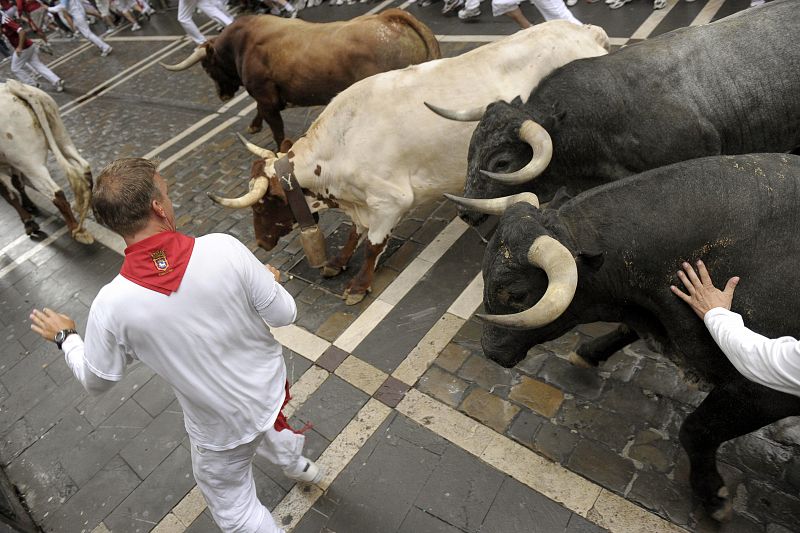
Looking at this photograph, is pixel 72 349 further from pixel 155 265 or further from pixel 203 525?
pixel 203 525

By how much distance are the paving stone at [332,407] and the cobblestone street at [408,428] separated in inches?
0.5

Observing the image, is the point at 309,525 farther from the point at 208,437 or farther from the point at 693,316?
the point at 693,316

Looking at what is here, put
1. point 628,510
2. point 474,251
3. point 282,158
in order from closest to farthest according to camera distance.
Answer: point 628,510 → point 282,158 → point 474,251

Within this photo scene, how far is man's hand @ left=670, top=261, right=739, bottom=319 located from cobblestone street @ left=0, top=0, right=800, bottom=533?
896 mm

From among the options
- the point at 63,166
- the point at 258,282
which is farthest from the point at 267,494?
the point at 63,166

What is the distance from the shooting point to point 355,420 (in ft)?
14.4

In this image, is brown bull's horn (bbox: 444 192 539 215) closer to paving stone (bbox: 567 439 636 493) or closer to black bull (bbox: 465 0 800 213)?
black bull (bbox: 465 0 800 213)

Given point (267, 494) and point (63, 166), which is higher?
point (63, 166)

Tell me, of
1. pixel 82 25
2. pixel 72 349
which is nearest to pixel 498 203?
pixel 72 349

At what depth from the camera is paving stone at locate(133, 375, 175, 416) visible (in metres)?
5.04

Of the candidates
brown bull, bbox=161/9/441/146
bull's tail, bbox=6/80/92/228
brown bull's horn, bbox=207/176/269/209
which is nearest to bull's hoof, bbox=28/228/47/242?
bull's tail, bbox=6/80/92/228

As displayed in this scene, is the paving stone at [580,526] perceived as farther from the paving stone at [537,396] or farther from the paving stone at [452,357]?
the paving stone at [452,357]

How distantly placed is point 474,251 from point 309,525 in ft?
10.5

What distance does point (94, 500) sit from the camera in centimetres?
441
